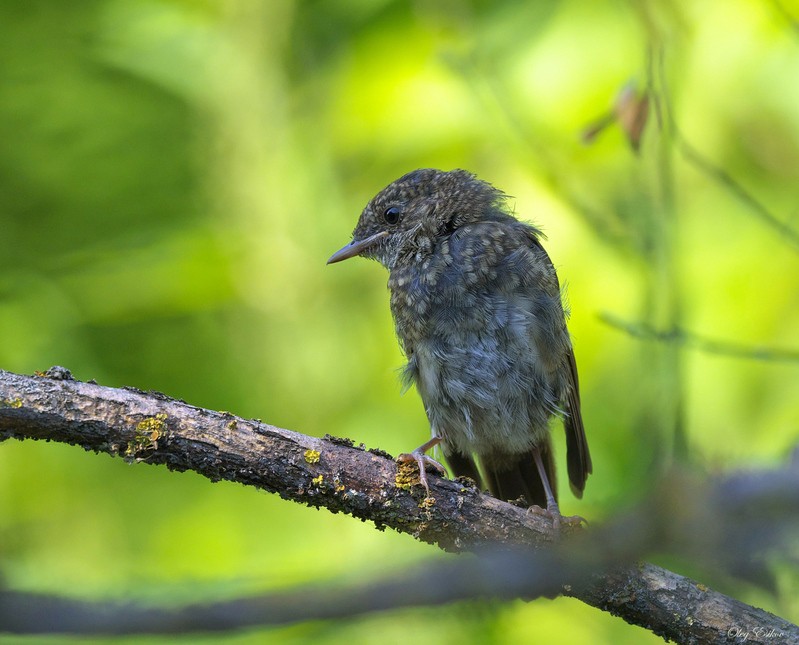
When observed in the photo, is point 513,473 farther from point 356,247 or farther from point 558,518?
point 356,247

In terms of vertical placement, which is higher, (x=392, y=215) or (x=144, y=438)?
(x=392, y=215)

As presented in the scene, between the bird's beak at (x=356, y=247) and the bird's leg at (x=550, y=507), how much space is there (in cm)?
109

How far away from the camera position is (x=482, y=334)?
3375mm

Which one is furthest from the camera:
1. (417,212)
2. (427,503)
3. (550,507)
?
(417,212)

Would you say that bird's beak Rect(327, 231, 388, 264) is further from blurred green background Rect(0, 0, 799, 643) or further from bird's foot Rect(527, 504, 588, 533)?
bird's foot Rect(527, 504, 588, 533)

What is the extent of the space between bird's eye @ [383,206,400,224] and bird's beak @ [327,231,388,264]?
58 millimetres

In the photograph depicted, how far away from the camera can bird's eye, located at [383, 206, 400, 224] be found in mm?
3865

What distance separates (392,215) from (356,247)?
0.20m

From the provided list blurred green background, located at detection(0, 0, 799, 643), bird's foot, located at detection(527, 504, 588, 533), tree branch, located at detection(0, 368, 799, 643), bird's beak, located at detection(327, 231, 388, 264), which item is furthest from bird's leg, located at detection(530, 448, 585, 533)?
bird's beak, located at detection(327, 231, 388, 264)

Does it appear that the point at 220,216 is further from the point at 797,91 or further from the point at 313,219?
the point at 797,91

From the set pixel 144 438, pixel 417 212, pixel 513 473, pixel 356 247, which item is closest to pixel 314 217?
pixel 356 247

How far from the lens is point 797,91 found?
4086 mm

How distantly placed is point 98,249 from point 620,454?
2.42m

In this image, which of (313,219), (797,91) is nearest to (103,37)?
(313,219)
